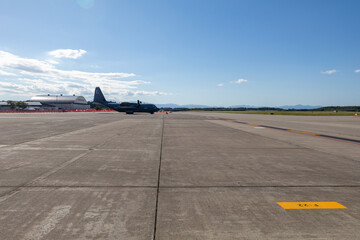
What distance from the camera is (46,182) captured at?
4602mm

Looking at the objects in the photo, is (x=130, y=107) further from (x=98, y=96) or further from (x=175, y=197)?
(x=175, y=197)

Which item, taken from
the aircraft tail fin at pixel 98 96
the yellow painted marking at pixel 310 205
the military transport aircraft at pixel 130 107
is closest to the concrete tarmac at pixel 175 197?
the yellow painted marking at pixel 310 205

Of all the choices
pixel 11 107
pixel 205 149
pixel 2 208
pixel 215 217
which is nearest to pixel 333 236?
pixel 215 217

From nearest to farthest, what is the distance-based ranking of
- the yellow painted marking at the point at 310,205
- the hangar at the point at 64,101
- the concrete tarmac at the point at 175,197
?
the concrete tarmac at the point at 175,197, the yellow painted marking at the point at 310,205, the hangar at the point at 64,101

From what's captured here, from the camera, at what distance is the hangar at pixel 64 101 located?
15812 centimetres

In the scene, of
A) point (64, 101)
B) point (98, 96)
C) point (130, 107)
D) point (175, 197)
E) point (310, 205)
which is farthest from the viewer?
point (64, 101)

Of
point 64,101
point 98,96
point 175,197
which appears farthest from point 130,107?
point 64,101

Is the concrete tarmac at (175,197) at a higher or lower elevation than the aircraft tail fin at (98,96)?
lower

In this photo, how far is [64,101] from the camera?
160625mm

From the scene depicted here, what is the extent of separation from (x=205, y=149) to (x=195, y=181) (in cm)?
402

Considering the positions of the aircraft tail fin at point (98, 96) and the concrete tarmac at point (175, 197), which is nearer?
the concrete tarmac at point (175, 197)

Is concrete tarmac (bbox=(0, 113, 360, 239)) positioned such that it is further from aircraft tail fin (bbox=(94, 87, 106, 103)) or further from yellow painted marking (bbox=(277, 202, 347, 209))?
aircraft tail fin (bbox=(94, 87, 106, 103))

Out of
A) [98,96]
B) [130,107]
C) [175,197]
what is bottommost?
[175,197]

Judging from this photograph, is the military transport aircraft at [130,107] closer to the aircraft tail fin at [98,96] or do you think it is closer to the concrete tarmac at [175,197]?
the aircraft tail fin at [98,96]
